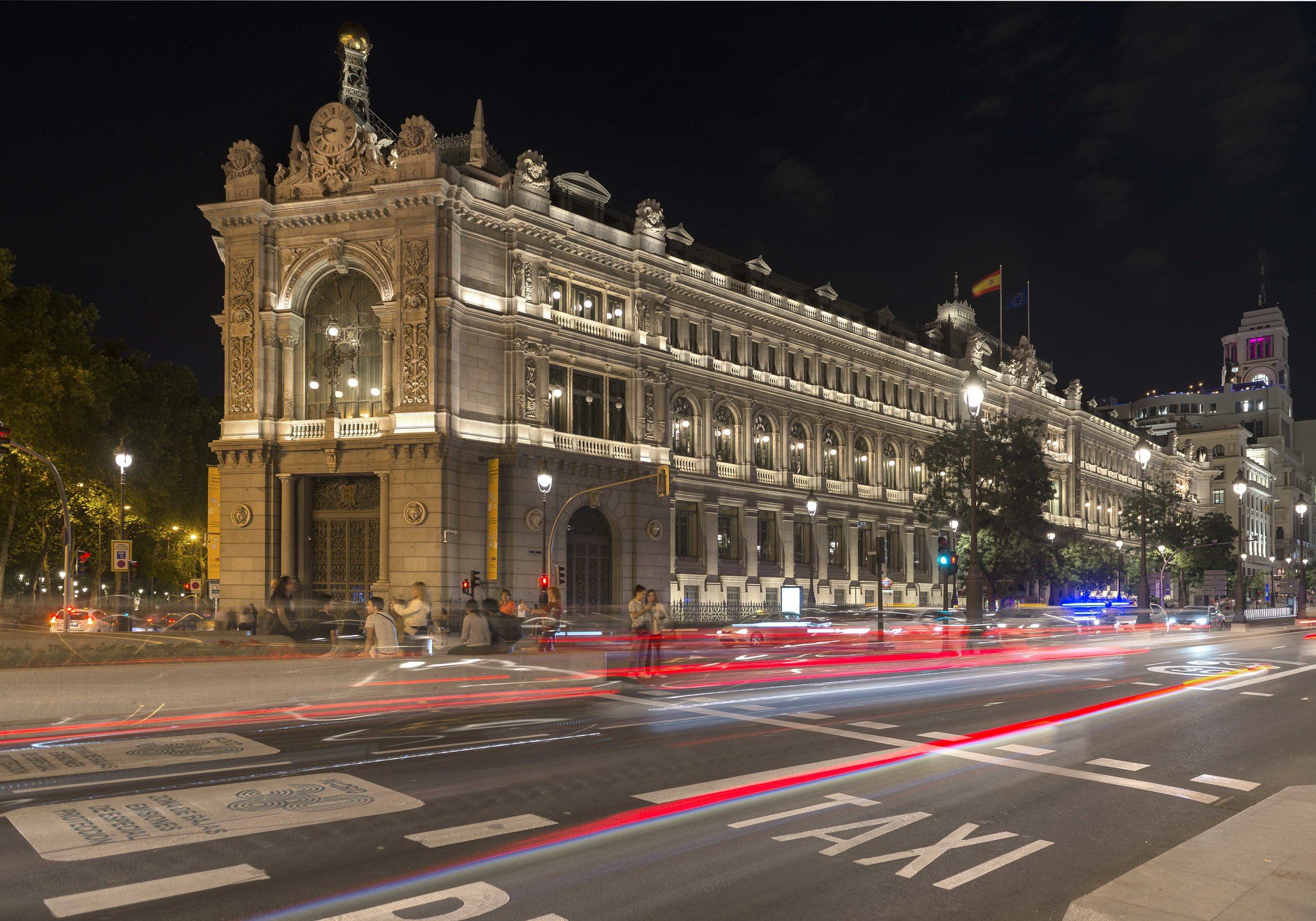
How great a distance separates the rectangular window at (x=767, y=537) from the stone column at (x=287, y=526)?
92.0 ft

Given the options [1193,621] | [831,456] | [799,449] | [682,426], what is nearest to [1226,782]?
[682,426]

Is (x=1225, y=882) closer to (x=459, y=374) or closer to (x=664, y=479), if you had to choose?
(x=664, y=479)

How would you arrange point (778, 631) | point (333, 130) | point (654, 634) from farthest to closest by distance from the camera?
point (333, 130), point (778, 631), point (654, 634)

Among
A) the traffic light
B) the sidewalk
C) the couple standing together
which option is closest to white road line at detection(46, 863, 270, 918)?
the sidewalk

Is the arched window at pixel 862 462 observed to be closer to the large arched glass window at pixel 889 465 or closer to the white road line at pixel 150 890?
the large arched glass window at pixel 889 465

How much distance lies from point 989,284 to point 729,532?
21.5 m

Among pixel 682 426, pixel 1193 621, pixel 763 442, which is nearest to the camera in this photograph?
pixel 682 426

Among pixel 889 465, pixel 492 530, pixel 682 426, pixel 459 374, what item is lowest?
pixel 492 530

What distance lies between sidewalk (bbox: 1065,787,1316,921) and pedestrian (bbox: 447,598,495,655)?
1299cm

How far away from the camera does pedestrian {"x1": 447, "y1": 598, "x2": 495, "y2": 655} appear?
18703 mm

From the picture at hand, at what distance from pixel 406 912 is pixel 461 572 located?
36680mm

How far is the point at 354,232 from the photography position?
44.1 metres

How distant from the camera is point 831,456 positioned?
6781 centimetres

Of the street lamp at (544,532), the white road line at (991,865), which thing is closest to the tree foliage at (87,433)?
the street lamp at (544,532)
